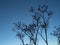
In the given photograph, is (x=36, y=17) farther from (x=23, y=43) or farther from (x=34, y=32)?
(x=23, y=43)

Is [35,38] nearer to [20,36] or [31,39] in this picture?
[31,39]

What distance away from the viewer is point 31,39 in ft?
180

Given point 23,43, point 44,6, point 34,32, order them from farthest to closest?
point 23,43 → point 34,32 → point 44,6

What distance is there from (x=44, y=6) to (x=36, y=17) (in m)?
3.68

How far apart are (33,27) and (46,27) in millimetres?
4531

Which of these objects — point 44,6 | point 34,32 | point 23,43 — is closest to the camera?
point 44,6

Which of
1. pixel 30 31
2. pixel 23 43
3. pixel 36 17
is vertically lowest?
pixel 23 43

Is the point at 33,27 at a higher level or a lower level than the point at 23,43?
higher

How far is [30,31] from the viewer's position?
56.0m

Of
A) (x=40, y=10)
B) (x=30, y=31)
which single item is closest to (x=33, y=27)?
(x=30, y=31)

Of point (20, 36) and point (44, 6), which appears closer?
point (44, 6)

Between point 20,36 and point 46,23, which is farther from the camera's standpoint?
point 20,36

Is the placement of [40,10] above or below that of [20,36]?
above

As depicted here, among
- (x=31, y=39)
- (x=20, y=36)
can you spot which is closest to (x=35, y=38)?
(x=31, y=39)
